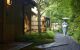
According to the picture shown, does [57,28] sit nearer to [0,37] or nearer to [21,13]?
[21,13]

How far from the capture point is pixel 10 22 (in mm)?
20547

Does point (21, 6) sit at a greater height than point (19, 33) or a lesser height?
greater

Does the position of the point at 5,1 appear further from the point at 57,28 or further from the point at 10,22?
the point at 57,28

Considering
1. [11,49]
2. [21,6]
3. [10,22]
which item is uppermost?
[21,6]

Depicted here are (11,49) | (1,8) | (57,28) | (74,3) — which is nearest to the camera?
(74,3)

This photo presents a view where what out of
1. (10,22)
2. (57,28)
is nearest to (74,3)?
(10,22)

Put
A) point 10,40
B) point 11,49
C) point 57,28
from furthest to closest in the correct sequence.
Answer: point 57,28 < point 10,40 < point 11,49

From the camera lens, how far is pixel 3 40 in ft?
62.8

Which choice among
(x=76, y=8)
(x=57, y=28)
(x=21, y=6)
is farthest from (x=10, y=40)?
(x=57, y=28)

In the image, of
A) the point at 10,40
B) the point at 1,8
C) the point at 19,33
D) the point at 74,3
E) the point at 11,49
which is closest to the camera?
the point at 74,3

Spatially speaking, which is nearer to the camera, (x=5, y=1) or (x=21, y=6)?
(x=5, y=1)

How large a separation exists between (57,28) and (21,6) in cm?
2497

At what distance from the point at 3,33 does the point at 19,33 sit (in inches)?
155

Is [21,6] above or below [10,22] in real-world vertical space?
above
